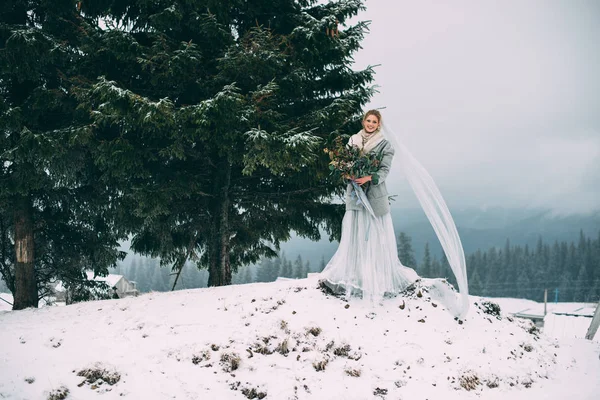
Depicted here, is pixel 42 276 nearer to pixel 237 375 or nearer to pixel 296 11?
pixel 237 375

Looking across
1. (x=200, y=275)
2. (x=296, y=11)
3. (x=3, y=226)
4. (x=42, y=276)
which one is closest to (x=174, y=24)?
(x=296, y=11)

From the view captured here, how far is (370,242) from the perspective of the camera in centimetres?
703

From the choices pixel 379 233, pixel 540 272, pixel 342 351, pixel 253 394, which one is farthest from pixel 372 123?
pixel 540 272

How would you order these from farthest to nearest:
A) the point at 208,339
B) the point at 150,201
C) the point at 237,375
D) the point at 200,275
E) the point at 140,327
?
1. the point at 200,275
2. the point at 150,201
3. the point at 140,327
4. the point at 208,339
5. the point at 237,375

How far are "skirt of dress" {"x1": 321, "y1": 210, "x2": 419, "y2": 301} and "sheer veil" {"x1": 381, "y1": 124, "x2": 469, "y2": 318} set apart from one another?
78 cm

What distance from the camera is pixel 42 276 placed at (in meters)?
10.6

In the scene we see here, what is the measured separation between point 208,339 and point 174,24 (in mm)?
6691

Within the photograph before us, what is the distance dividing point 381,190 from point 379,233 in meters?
0.84

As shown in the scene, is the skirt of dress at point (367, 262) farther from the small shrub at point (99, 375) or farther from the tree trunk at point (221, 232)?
the small shrub at point (99, 375)

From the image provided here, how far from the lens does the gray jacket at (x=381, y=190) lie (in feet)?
23.0

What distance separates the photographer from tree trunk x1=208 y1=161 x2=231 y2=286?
368 inches

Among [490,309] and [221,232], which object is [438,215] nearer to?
[490,309]

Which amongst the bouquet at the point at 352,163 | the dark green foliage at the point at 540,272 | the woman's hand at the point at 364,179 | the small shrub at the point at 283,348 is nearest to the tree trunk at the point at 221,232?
the bouquet at the point at 352,163

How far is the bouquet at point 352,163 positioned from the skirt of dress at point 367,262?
771mm
